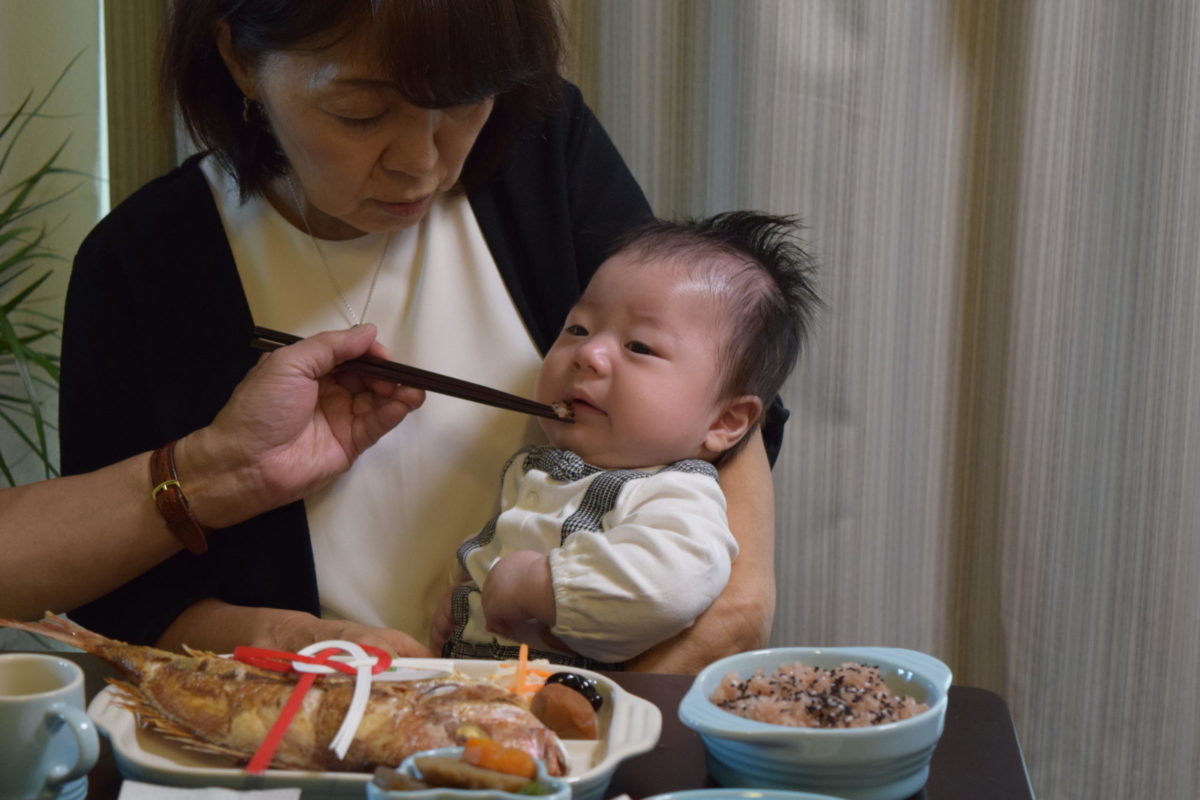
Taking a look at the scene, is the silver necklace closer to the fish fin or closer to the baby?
the baby

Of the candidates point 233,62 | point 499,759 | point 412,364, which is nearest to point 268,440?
point 412,364

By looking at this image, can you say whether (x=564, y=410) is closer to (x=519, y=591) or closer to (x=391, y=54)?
(x=519, y=591)

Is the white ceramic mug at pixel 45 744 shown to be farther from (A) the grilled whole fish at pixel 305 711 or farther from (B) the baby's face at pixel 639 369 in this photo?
(B) the baby's face at pixel 639 369

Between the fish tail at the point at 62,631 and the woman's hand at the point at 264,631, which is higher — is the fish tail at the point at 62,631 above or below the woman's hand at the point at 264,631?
above

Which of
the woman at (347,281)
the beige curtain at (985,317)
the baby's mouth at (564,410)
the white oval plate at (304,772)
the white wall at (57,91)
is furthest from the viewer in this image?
the white wall at (57,91)

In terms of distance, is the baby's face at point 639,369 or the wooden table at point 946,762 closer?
the wooden table at point 946,762

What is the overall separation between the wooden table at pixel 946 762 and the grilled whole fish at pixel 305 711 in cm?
7

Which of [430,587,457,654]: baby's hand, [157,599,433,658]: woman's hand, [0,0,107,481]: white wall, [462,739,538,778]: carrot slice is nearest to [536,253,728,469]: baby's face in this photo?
[430,587,457,654]: baby's hand

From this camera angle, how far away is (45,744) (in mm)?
765

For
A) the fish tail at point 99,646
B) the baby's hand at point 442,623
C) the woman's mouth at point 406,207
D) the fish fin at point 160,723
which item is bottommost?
the baby's hand at point 442,623

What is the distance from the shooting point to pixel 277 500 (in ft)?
4.66

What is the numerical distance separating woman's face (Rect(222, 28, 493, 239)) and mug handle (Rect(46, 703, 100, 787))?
73 cm

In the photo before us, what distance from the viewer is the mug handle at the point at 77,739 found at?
2.51 feet

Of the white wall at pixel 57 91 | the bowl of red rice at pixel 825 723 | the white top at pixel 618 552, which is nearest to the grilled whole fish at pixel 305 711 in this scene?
the bowl of red rice at pixel 825 723
